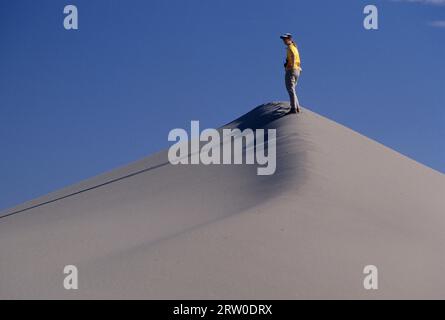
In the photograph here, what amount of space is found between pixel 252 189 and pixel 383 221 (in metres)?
2.05

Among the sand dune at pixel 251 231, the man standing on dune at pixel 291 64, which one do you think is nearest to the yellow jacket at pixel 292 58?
the man standing on dune at pixel 291 64

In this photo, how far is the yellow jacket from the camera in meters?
15.8

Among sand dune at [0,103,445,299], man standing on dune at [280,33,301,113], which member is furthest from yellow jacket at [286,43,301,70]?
sand dune at [0,103,445,299]

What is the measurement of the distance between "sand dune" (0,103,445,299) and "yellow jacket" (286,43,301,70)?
3.15ft

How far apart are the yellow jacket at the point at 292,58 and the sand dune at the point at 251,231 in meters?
0.96

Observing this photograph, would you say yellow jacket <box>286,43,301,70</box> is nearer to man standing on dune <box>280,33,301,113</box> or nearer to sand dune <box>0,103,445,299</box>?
man standing on dune <box>280,33,301,113</box>

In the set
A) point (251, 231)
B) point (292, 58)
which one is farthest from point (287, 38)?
point (251, 231)

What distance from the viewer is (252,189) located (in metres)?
12.4

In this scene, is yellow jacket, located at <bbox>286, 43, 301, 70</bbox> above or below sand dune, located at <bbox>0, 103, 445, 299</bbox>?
above

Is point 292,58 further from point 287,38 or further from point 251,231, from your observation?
point 251,231

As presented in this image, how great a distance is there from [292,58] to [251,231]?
6378 mm

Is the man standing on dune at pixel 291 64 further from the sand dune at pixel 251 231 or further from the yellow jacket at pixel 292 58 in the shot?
the sand dune at pixel 251 231

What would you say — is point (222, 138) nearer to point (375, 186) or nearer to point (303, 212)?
point (375, 186)

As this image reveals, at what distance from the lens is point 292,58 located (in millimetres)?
15844
